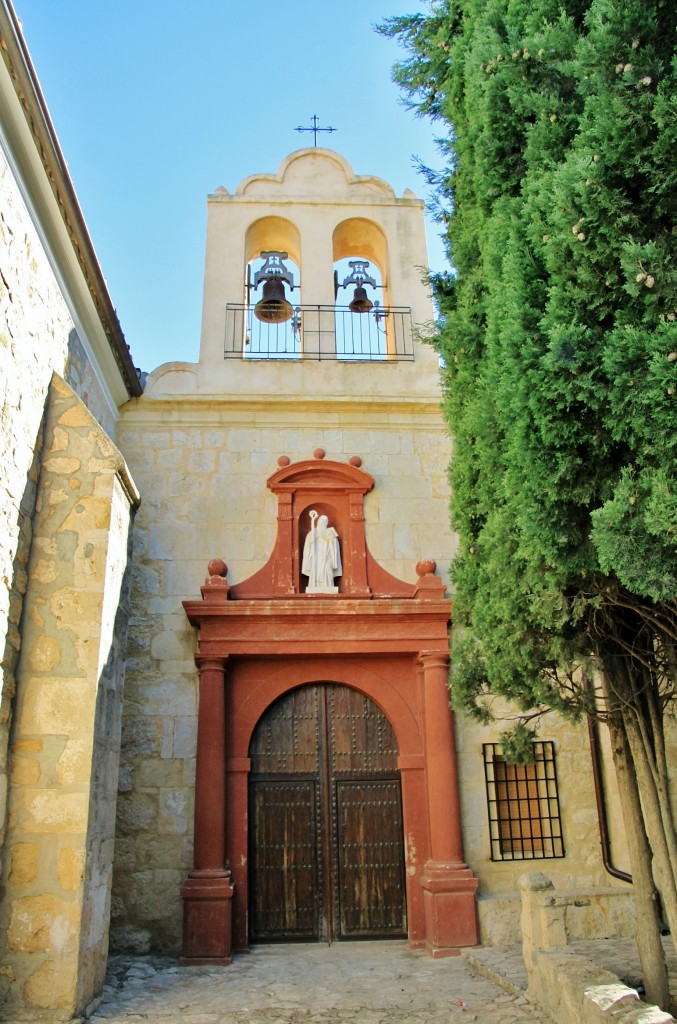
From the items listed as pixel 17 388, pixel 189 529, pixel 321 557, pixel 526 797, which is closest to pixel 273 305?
pixel 189 529

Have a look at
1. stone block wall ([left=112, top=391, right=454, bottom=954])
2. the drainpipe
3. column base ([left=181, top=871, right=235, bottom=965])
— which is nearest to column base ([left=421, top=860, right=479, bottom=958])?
the drainpipe

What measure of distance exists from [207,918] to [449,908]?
1914 mm

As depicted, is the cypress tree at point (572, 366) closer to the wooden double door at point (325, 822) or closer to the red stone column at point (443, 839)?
the red stone column at point (443, 839)

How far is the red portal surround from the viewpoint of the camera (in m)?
6.89

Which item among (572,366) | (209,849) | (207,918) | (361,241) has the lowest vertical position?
(207,918)

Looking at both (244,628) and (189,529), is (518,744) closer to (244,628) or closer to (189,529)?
(244,628)

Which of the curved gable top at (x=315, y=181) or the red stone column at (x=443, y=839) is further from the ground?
the curved gable top at (x=315, y=181)

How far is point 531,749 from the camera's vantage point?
18.2ft

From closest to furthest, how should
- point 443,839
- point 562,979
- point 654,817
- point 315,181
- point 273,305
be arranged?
point 654,817 < point 562,979 < point 443,839 < point 273,305 < point 315,181

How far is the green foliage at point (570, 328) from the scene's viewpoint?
11.6ft

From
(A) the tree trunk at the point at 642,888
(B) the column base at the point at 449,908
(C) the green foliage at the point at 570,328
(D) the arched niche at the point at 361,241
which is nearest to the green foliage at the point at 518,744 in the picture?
(C) the green foliage at the point at 570,328

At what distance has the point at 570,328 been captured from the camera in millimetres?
3729

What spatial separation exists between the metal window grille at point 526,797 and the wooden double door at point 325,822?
86cm

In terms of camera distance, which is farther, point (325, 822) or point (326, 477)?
point (326, 477)
